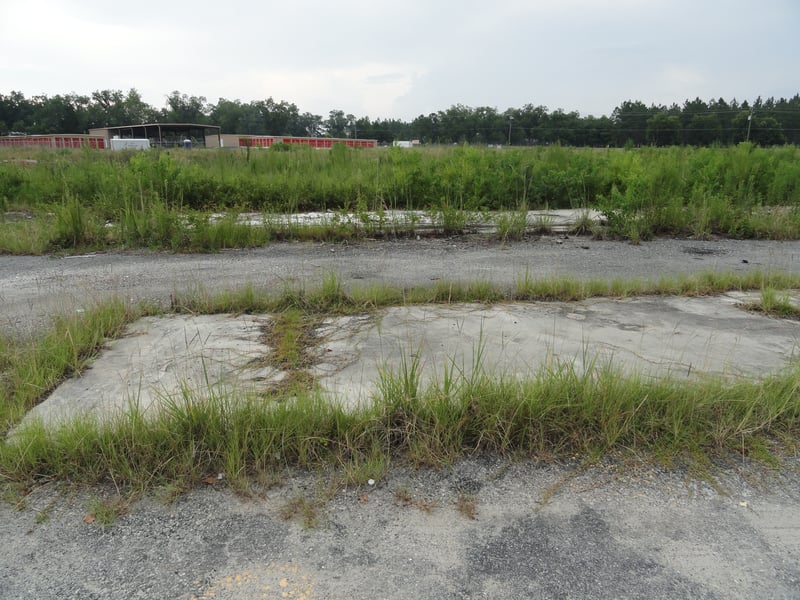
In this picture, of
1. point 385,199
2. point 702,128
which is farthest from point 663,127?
point 385,199

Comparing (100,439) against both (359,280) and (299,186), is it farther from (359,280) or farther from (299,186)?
(299,186)

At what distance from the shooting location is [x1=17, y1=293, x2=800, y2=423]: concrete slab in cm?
318

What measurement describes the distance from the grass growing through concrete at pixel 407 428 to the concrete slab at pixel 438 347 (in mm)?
189

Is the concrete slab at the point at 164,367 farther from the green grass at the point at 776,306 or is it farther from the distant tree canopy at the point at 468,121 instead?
the distant tree canopy at the point at 468,121

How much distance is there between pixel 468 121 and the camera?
68062 mm

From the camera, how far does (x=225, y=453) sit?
2.49 meters

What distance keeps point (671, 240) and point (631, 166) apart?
59.2 inches

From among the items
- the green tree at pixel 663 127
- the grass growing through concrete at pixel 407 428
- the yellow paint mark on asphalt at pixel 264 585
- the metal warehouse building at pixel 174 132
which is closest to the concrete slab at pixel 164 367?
the grass growing through concrete at pixel 407 428

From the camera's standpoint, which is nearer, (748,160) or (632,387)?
(632,387)

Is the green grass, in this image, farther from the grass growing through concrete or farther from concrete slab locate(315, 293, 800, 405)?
the grass growing through concrete

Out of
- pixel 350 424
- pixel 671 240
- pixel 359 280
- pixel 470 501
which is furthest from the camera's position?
pixel 671 240

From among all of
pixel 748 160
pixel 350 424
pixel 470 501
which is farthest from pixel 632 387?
pixel 748 160

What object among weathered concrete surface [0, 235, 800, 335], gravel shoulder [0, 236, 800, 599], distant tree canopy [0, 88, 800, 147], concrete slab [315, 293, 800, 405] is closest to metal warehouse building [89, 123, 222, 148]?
distant tree canopy [0, 88, 800, 147]

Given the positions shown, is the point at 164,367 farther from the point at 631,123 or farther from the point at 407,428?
Answer: the point at 631,123
